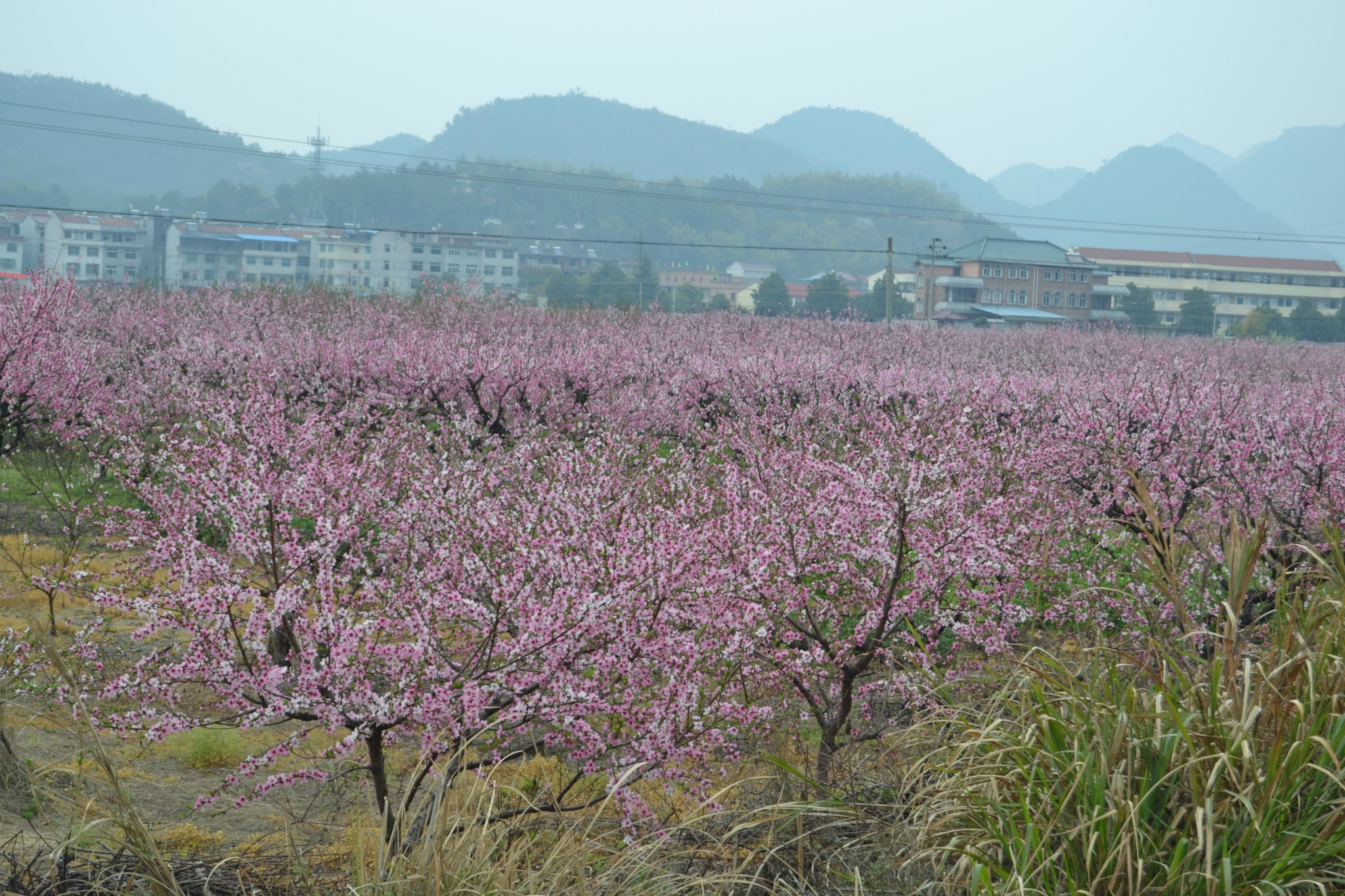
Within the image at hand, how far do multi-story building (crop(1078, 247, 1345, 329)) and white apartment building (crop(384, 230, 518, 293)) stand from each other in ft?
203

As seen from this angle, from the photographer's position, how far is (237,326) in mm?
23797

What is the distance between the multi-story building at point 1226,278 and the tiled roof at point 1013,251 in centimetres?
723

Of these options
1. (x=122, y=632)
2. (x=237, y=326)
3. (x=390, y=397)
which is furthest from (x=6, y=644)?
(x=237, y=326)

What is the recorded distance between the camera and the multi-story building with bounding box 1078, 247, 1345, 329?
113 metres

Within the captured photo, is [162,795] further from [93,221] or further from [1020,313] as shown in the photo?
[93,221]

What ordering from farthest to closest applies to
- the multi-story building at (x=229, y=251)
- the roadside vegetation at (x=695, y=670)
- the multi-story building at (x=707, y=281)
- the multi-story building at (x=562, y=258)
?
the multi-story building at (x=707, y=281) < the multi-story building at (x=562, y=258) < the multi-story building at (x=229, y=251) < the roadside vegetation at (x=695, y=670)

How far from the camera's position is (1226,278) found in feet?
393

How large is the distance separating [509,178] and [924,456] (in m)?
132

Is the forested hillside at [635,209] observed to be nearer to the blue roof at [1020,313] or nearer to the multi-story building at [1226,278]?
the blue roof at [1020,313]

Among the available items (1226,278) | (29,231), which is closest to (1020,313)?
(1226,278)

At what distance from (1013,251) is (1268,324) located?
89.5 ft

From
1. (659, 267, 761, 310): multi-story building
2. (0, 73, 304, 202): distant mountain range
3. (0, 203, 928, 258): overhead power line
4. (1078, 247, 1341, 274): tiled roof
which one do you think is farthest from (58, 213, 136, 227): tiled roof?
(1078, 247, 1341, 274): tiled roof

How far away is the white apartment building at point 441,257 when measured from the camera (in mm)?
105688

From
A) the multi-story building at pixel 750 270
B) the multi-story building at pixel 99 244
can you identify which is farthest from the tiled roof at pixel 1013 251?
the multi-story building at pixel 99 244
